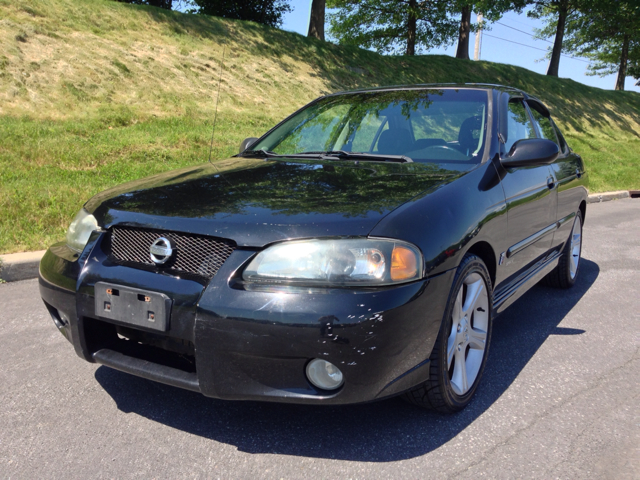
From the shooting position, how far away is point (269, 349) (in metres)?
2.04

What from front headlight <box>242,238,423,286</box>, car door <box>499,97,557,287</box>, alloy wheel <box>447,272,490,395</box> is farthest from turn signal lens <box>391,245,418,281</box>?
car door <box>499,97,557,287</box>

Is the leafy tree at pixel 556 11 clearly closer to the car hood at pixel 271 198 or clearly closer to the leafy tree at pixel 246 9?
the leafy tree at pixel 246 9

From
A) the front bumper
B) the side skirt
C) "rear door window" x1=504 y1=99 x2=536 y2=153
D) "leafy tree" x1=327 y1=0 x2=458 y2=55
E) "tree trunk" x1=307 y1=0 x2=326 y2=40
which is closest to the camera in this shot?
the front bumper

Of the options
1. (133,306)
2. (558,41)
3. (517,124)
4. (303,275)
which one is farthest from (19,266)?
(558,41)

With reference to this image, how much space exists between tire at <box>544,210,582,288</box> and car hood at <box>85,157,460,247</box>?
7.44 ft

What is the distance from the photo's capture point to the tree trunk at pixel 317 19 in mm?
18766

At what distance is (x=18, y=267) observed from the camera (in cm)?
462

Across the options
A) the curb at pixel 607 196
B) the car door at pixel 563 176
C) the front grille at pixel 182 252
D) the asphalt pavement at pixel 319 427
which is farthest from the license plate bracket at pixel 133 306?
the curb at pixel 607 196

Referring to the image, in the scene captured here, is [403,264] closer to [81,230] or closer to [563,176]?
[81,230]

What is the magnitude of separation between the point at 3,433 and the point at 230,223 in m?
1.34

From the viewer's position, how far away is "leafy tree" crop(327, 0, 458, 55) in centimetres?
2377

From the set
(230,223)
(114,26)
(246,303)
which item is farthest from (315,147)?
(114,26)

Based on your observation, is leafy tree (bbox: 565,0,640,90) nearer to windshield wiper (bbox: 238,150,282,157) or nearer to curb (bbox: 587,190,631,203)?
curb (bbox: 587,190,631,203)

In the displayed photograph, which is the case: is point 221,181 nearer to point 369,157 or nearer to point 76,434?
point 369,157
